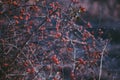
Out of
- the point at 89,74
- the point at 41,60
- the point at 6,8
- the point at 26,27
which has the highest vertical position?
the point at 6,8

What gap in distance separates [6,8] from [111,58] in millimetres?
3268

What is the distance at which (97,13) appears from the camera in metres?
11.3

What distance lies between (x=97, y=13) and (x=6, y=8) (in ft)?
19.4

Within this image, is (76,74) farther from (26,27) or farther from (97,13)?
(97,13)

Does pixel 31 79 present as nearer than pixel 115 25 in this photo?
Yes

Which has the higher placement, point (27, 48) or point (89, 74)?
point (27, 48)

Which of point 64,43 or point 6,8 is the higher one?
point 6,8

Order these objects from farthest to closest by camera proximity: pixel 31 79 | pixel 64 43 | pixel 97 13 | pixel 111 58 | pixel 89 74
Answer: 1. pixel 97 13
2. pixel 111 58
3. pixel 89 74
4. pixel 64 43
5. pixel 31 79

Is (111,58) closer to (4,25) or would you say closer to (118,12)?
(4,25)

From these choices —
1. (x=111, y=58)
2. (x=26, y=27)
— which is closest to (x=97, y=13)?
(x=111, y=58)


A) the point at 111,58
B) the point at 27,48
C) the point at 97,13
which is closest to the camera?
the point at 27,48

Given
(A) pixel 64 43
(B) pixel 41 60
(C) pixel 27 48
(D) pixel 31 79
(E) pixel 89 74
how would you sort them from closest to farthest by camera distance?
(D) pixel 31 79, (C) pixel 27 48, (B) pixel 41 60, (A) pixel 64 43, (E) pixel 89 74

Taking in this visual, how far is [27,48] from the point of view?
17.1 ft

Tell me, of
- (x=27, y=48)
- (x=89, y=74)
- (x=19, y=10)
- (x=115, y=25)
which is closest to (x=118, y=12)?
(x=115, y=25)
